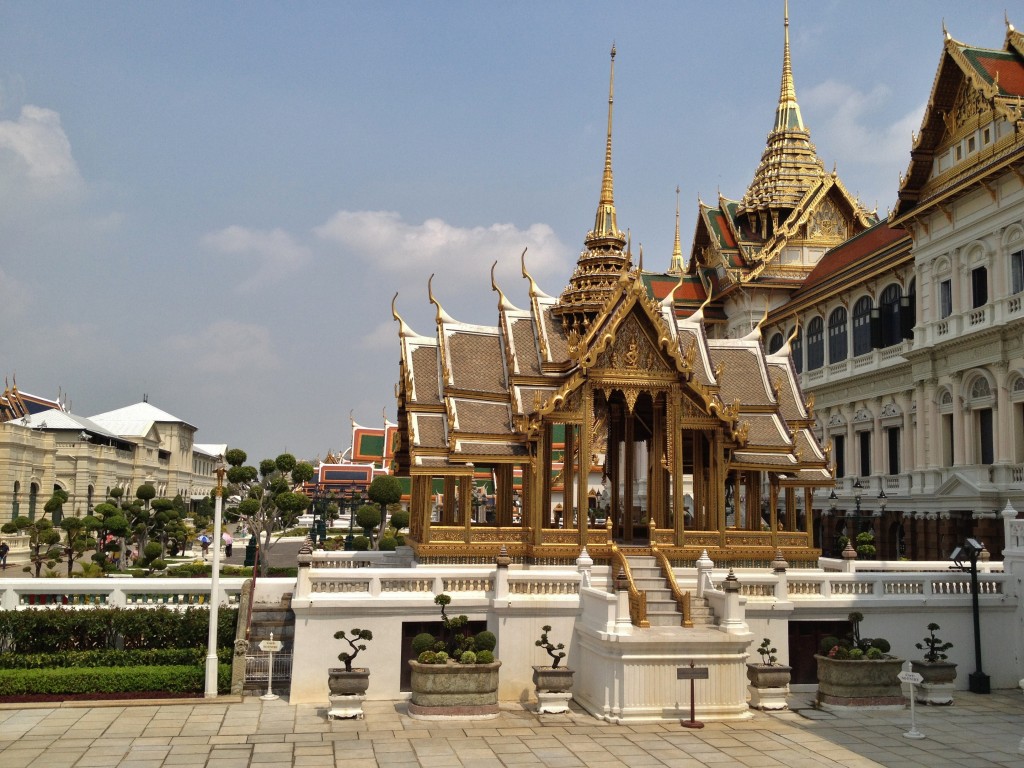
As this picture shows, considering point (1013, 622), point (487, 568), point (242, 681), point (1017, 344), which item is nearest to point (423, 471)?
point (487, 568)

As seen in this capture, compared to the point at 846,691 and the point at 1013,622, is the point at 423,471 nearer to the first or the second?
the point at 846,691

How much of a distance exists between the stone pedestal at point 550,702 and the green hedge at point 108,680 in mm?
4785

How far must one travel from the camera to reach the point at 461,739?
13.1 meters

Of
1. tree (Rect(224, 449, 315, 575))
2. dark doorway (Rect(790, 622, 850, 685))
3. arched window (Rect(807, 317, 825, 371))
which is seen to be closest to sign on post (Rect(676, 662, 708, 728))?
dark doorway (Rect(790, 622, 850, 685))

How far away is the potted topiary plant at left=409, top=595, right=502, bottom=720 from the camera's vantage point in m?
14.3

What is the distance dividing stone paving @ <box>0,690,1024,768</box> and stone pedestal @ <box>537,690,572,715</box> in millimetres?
123

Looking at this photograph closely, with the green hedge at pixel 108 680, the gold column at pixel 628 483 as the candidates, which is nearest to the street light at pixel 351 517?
the gold column at pixel 628 483

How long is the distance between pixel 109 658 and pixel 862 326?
3775cm

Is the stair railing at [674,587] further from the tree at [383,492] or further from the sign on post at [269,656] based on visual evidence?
the tree at [383,492]

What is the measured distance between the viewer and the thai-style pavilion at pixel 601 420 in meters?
18.1

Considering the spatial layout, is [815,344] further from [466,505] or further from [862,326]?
[466,505]

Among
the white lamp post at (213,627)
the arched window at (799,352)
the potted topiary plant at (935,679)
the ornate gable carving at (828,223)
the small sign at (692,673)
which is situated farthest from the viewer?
the ornate gable carving at (828,223)

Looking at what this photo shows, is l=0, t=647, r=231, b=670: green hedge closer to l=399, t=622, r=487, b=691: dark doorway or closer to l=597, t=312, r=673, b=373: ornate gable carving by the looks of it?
l=399, t=622, r=487, b=691: dark doorway

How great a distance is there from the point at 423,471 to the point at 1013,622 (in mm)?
10891
